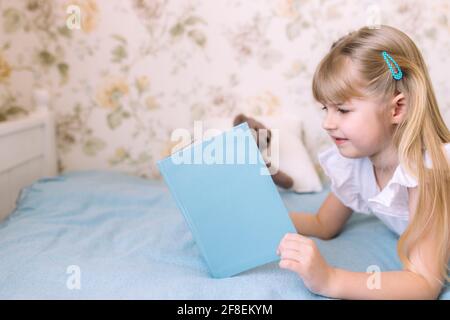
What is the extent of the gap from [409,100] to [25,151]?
1.11 metres

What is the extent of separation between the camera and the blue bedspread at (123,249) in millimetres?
827

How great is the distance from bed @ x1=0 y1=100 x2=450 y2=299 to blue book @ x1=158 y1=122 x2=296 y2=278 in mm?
46

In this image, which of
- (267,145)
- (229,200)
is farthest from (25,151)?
(229,200)

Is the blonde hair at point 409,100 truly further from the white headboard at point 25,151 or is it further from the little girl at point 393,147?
the white headboard at point 25,151

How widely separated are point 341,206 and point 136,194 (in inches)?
22.3

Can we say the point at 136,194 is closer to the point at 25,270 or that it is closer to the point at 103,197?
the point at 103,197

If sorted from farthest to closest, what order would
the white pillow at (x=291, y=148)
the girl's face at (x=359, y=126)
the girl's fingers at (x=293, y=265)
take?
the white pillow at (x=291, y=148)
the girl's face at (x=359, y=126)
the girl's fingers at (x=293, y=265)

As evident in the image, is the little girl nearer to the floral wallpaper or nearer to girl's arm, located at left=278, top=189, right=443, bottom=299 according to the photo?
girl's arm, located at left=278, top=189, right=443, bottom=299

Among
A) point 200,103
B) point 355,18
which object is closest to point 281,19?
point 355,18

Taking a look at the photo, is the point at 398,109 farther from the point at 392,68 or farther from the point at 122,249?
the point at 122,249

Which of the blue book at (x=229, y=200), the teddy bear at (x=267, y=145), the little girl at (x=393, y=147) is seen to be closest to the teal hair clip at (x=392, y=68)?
the little girl at (x=393, y=147)

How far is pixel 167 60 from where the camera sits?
168 cm
